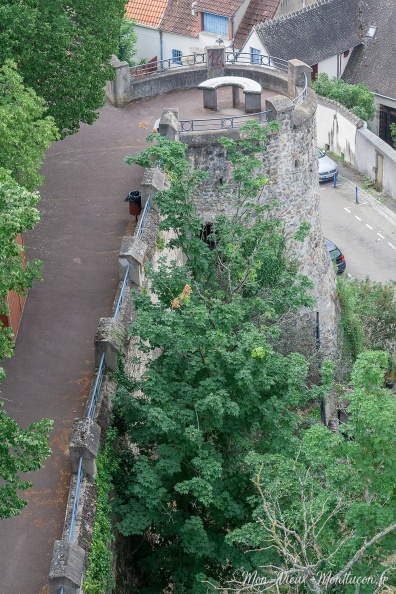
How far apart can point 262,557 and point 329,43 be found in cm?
4598

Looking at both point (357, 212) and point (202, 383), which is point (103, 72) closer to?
point (202, 383)

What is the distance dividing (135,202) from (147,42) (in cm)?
3475

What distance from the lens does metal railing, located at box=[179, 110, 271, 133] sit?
112 ft

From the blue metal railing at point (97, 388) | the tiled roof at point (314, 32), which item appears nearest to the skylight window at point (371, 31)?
the tiled roof at point (314, 32)

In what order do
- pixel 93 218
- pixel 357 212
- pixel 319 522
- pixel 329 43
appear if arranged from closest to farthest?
pixel 319 522, pixel 93 218, pixel 357 212, pixel 329 43

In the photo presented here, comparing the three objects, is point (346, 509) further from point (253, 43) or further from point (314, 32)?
point (314, 32)

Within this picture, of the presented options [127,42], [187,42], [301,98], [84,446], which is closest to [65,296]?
[84,446]

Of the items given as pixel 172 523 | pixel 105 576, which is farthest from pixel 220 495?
pixel 105 576

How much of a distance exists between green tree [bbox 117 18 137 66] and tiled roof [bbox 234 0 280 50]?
5.36 meters

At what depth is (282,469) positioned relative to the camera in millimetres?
22125

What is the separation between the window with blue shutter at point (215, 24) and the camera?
62.2 meters

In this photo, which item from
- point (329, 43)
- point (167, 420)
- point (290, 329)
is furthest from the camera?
point (329, 43)

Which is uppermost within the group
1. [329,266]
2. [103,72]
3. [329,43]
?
[329,43]

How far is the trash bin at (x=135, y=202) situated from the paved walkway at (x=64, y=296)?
55cm
